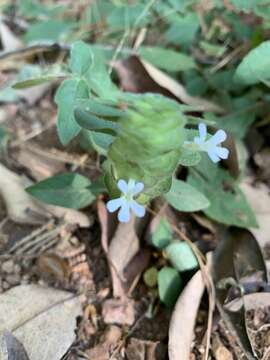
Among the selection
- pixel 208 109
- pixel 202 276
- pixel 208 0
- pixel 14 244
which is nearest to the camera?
pixel 202 276

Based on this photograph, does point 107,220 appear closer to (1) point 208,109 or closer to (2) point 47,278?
(2) point 47,278

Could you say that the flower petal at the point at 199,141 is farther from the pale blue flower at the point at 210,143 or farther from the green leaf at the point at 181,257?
the green leaf at the point at 181,257

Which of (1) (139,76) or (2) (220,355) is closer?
(2) (220,355)

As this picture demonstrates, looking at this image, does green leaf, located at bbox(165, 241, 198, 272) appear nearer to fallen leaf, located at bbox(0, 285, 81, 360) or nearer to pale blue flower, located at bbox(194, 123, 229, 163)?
fallen leaf, located at bbox(0, 285, 81, 360)

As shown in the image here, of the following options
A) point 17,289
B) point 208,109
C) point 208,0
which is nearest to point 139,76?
point 208,109

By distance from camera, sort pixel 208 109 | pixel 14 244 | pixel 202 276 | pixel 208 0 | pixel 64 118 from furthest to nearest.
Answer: pixel 208 0 → pixel 208 109 → pixel 14 244 → pixel 202 276 → pixel 64 118

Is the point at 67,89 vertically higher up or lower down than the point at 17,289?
higher up
